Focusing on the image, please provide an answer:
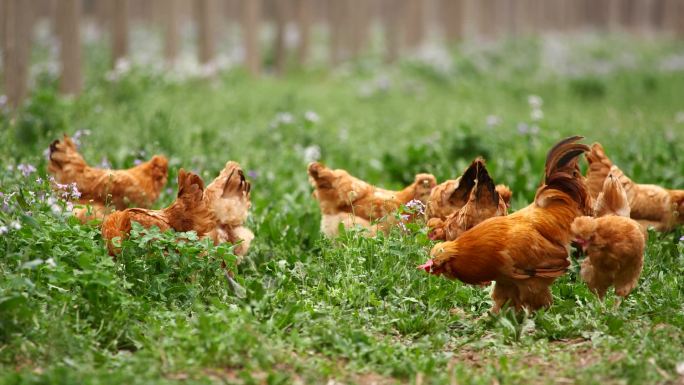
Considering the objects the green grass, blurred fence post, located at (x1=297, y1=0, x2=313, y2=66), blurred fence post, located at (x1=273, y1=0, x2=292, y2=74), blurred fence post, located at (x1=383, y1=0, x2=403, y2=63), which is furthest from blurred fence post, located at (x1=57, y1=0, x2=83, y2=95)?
blurred fence post, located at (x1=383, y1=0, x2=403, y2=63)

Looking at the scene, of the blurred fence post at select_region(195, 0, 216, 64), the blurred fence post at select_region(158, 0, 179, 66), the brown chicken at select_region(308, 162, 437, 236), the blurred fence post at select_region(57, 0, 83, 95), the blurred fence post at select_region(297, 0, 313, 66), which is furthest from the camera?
the blurred fence post at select_region(297, 0, 313, 66)

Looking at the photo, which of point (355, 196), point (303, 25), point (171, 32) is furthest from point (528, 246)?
point (303, 25)

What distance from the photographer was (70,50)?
1284 cm

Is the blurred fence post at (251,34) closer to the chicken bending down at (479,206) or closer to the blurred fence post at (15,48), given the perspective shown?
the blurred fence post at (15,48)

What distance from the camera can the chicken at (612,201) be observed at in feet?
17.1

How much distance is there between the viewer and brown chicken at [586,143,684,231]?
20.1 ft

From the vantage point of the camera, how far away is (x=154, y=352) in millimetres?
4184

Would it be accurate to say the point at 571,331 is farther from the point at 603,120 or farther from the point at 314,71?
the point at 314,71

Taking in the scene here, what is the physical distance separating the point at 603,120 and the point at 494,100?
313 cm

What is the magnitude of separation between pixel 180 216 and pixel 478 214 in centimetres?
200

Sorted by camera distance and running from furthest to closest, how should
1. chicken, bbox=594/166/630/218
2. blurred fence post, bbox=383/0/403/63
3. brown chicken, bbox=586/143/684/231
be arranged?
blurred fence post, bbox=383/0/403/63 → brown chicken, bbox=586/143/684/231 → chicken, bbox=594/166/630/218

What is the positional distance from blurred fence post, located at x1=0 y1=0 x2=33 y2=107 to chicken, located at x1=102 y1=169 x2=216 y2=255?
5291 millimetres

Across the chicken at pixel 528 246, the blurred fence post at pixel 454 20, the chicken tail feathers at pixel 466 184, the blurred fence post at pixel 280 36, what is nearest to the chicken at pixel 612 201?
the chicken at pixel 528 246

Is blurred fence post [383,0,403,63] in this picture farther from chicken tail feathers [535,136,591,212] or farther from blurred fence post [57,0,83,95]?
chicken tail feathers [535,136,591,212]
